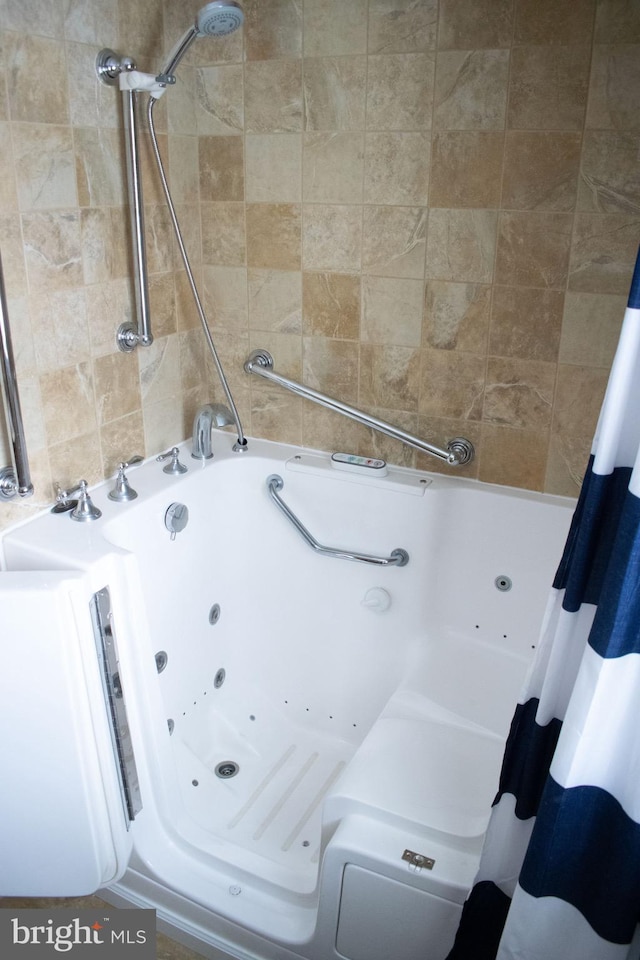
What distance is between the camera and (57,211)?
68.1 inches

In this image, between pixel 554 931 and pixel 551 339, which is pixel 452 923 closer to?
pixel 554 931

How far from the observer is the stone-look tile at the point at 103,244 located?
183 cm

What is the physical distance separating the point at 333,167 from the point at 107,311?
25.7 inches

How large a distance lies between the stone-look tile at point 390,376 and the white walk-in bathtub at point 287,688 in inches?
7.4

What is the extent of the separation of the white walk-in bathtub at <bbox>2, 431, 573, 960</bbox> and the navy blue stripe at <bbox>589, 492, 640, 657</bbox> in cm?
56

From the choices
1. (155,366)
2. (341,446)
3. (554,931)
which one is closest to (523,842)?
(554,931)

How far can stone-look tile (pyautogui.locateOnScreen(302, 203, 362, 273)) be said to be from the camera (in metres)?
1.99

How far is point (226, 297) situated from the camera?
86.9 inches

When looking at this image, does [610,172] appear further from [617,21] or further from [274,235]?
[274,235]

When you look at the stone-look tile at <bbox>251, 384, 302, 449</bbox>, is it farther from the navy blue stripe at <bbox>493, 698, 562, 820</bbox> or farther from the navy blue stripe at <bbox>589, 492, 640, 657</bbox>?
the navy blue stripe at <bbox>589, 492, 640, 657</bbox>

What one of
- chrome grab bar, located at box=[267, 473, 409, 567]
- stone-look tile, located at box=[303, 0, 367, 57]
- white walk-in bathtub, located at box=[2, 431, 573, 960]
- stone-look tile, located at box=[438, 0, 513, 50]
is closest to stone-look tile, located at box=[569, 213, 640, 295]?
stone-look tile, located at box=[438, 0, 513, 50]

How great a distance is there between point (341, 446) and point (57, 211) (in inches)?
36.2

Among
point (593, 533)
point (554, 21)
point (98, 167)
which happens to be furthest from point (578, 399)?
point (98, 167)

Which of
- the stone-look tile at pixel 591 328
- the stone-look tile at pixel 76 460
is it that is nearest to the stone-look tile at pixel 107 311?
the stone-look tile at pixel 76 460
